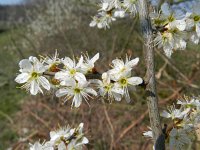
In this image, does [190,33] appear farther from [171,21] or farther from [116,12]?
[116,12]

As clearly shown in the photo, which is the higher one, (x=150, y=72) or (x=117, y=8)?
(x=117, y=8)

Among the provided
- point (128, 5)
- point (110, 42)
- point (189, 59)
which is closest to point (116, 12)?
point (128, 5)

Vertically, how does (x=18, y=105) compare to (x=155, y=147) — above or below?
below

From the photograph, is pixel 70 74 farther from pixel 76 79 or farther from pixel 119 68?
pixel 119 68

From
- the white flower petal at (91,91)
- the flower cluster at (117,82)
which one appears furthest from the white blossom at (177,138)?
the white flower petal at (91,91)

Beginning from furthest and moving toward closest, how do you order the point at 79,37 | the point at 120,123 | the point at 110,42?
1. the point at 79,37
2. the point at 110,42
3. the point at 120,123

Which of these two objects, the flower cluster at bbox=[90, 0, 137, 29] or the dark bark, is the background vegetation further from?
the dark bark

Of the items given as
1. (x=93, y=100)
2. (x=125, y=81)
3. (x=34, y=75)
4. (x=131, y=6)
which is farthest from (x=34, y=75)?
(x=93, y=100)
